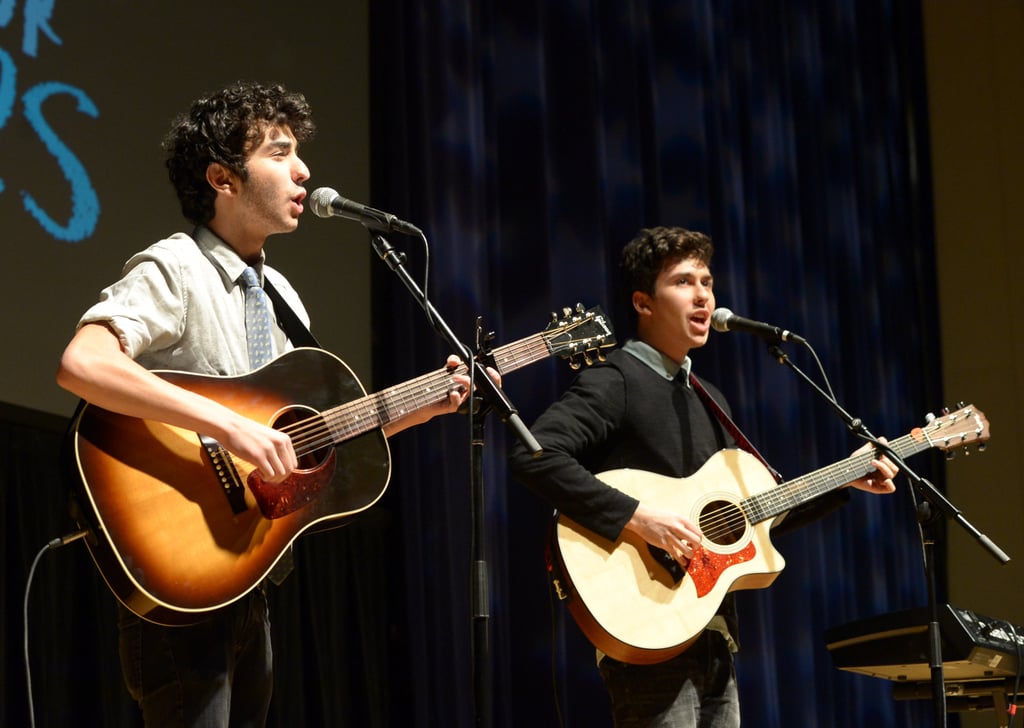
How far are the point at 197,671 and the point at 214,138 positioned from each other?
110 centimetres

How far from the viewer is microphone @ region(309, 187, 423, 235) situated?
8.12ft

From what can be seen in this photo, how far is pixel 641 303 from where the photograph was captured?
3.53 meters

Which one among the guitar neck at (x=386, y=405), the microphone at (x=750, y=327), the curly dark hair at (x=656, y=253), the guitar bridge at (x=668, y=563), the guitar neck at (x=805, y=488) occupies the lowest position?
the guitar bridge at (x=668, y=563)

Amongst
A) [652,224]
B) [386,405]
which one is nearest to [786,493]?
[386,405]

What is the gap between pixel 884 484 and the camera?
3.45 metres

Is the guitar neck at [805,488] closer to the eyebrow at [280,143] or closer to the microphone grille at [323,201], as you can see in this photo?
the microphone grille at [323,201]

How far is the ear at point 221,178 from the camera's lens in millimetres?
2520

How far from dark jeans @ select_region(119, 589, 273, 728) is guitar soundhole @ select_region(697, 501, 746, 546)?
4.45 ft

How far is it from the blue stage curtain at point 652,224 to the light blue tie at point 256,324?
144cm

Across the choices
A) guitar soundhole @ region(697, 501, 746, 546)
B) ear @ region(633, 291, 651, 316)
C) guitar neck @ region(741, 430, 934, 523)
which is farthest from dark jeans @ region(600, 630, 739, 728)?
ear @ region(633, 291, 651, 316)

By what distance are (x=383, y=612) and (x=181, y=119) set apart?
211 centimetres

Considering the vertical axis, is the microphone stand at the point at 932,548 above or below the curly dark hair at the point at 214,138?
below

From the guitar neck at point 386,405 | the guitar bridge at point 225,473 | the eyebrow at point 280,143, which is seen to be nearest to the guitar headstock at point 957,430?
the guitar neck at point 386,405

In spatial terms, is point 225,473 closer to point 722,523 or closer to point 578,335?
point 578,335
